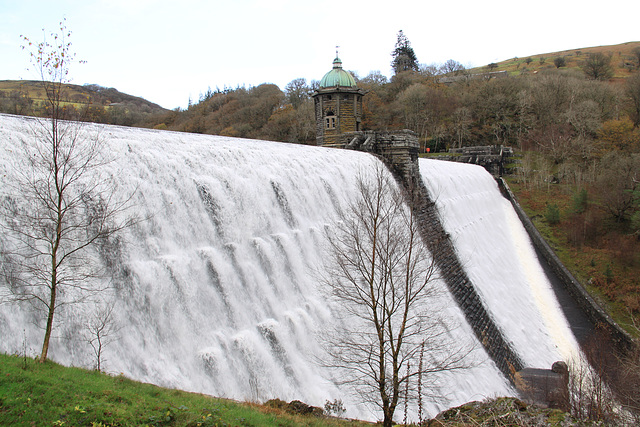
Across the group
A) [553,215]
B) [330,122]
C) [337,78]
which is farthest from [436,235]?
[553,215]

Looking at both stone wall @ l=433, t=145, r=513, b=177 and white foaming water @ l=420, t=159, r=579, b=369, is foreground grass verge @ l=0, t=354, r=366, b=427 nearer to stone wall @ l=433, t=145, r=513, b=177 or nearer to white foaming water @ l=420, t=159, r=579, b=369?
white foaming water @ l=420, t=159, r=579, b=369

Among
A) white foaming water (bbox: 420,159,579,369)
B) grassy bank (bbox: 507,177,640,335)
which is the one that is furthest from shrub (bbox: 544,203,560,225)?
white foaming water (bbox: 420,159,579,369)

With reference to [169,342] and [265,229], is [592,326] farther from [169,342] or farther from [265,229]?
[169,342]

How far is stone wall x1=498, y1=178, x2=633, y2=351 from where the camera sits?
22.9 metres

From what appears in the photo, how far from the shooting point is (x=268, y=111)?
7162cm

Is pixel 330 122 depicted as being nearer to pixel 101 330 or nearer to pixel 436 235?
pixel 436 235

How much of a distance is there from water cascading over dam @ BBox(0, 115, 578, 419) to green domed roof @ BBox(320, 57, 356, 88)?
18.2 meters

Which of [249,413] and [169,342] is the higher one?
[169,342]

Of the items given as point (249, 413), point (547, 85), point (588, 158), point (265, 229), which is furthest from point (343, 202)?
point (547, 85)

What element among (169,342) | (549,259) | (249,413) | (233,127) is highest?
(233,127)

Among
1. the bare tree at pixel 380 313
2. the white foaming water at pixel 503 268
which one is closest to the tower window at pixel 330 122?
the white foaming water at pixel 503 268

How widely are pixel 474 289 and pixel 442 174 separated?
434 inches

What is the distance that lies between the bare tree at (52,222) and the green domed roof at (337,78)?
86.5 ft

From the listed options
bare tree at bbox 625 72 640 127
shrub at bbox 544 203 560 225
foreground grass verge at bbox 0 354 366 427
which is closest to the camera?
foreground grass verge at bbox 0 354 366 427
